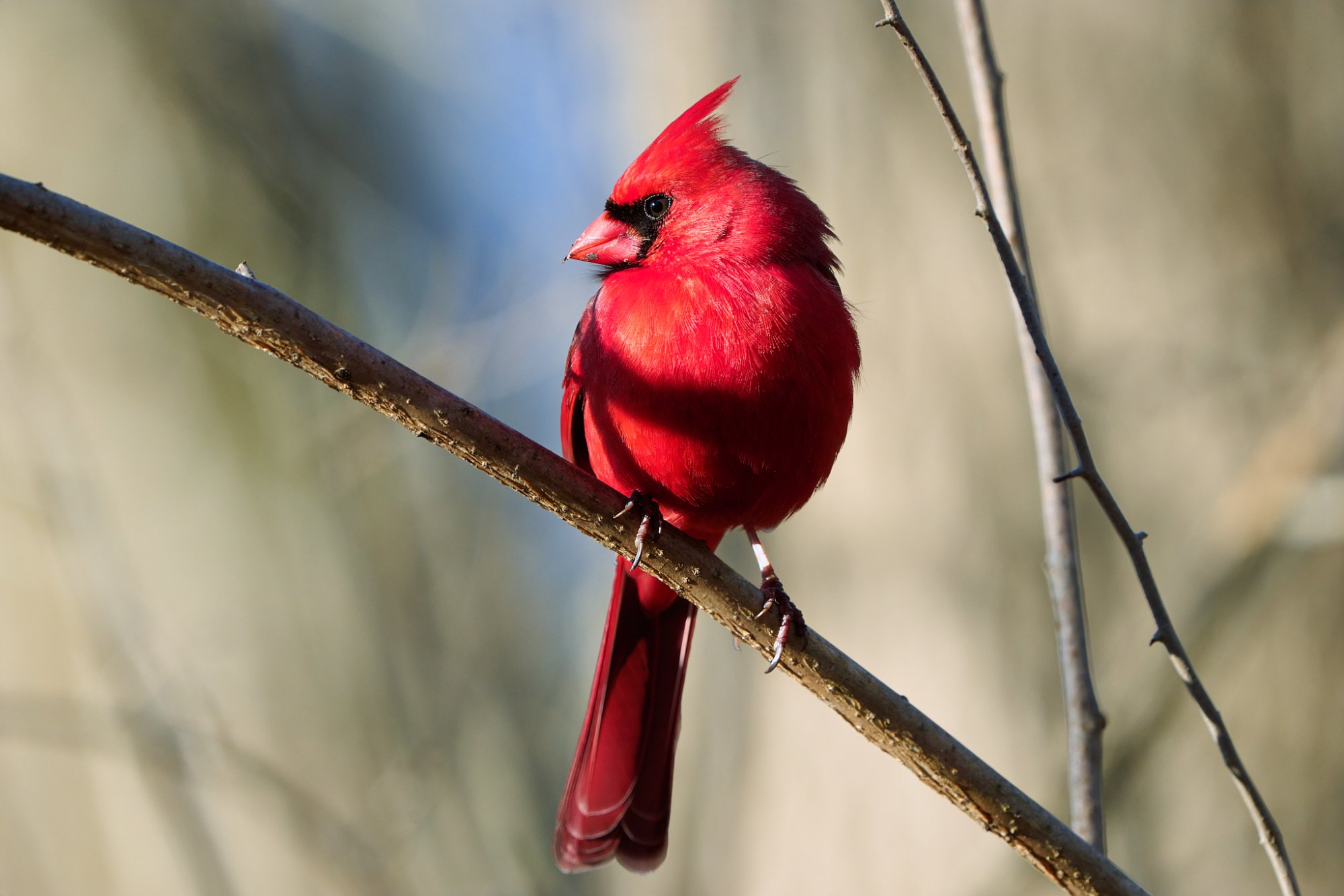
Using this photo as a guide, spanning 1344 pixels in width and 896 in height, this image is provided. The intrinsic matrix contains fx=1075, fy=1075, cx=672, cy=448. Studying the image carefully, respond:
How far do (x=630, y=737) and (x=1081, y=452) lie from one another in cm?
152

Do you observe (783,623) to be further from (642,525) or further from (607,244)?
(607,244)

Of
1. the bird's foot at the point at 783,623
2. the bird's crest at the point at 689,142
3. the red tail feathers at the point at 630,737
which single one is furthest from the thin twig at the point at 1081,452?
the red tail feathers at the point at 630,737

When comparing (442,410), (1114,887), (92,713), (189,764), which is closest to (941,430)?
(1114,887)

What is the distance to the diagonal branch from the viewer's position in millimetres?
1412

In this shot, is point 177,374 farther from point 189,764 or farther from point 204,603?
point 189,764

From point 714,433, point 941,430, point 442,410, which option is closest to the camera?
point 442,410

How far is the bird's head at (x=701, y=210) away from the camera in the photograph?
8.13 feet

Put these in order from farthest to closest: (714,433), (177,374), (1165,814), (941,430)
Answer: (177,374) < (941,430) < (1165,814) < (714,433)

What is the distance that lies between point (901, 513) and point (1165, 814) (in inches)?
47.8

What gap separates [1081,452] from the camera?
1.62m

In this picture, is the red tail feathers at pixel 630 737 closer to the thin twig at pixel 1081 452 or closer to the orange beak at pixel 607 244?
the orange beak at pixel 607 244

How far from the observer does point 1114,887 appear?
171cm

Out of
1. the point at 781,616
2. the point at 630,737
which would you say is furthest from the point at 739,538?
the point at 781,616

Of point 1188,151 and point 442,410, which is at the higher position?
point 1188,151
